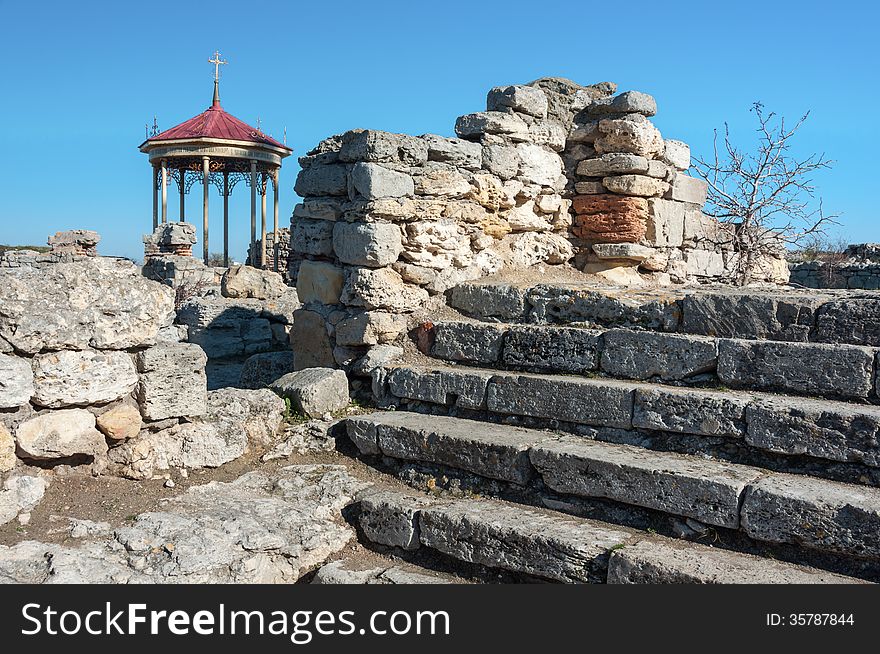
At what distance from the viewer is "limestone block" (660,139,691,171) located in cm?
697

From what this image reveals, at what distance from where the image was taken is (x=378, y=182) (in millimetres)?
5484

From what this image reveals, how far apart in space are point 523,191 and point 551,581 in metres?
3.71

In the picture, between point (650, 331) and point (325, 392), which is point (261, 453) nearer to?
point (325, 392)

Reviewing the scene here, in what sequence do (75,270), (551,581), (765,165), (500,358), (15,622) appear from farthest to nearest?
(765,165)
(500,358)
(75,270)
(551,581)
(15,622)

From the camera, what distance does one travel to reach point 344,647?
3.08m

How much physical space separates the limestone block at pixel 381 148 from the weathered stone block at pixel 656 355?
6.72 ft

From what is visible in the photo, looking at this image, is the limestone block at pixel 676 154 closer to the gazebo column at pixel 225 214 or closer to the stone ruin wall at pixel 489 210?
the stone ruin wall at pixel 489 210

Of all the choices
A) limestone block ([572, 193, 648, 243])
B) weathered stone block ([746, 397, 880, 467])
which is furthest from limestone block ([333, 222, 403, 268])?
weathered stone block ([746, 397, 880, 467])

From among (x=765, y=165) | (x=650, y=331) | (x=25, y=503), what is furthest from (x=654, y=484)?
(x=765, y=165)

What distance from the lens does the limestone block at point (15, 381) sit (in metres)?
3.68

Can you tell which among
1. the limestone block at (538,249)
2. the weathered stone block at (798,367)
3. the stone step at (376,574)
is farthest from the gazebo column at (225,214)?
the weathered stone block at (798,367)

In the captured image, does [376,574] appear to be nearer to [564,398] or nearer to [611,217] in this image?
[564,398]

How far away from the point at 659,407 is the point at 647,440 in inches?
7.7

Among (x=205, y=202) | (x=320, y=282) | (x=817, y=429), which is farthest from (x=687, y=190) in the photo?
(x=205, y=202)
